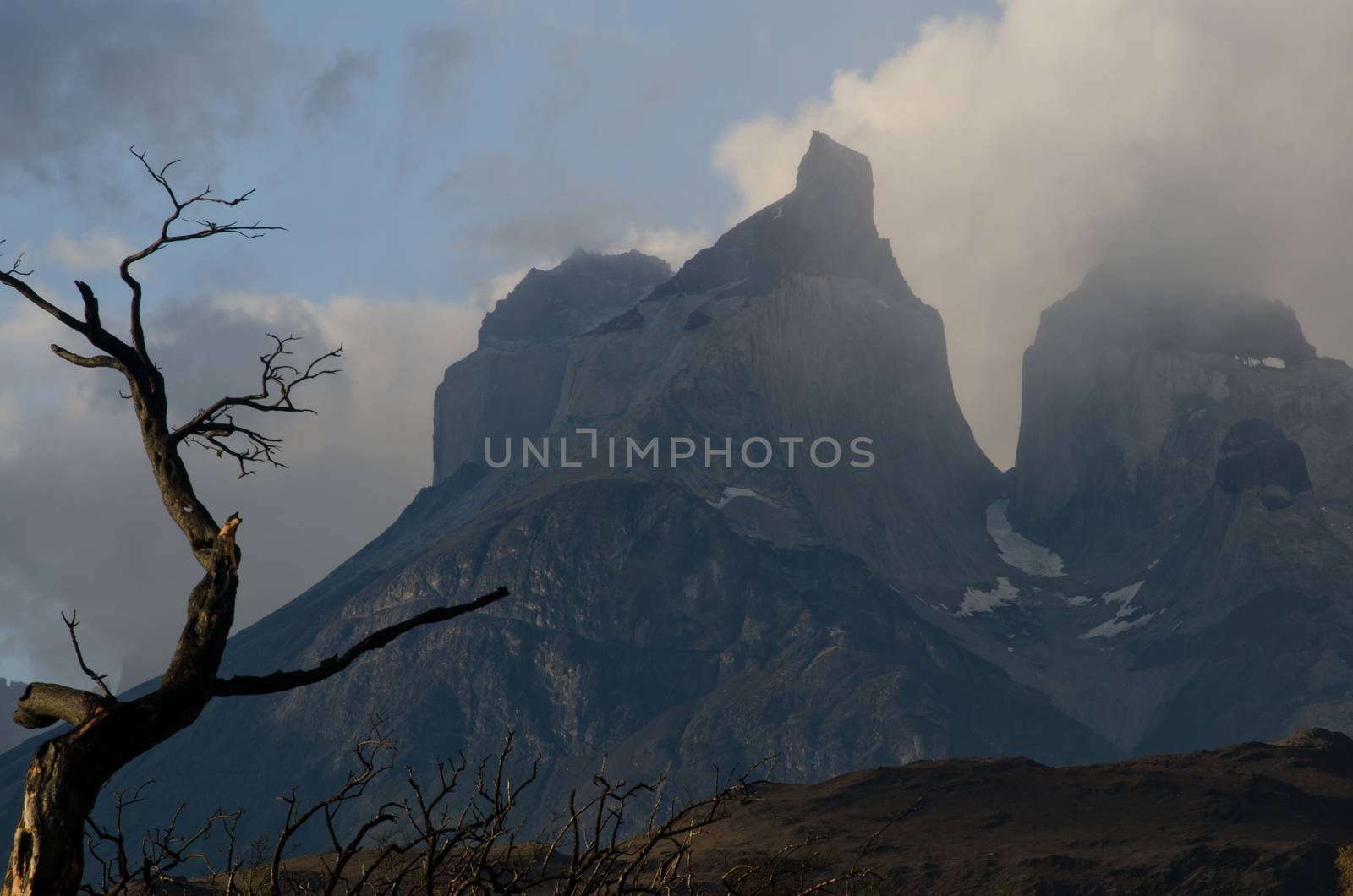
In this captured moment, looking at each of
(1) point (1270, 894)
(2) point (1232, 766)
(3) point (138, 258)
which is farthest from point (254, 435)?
(2) point (1232, 766)

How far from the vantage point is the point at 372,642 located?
7.66 meters

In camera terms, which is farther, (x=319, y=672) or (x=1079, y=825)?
(x=1079, y=825)

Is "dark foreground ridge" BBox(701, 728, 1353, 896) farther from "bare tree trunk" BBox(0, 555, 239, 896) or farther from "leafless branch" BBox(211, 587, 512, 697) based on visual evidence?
"bare tree trunk" BBox(0, 555, 239, 896)

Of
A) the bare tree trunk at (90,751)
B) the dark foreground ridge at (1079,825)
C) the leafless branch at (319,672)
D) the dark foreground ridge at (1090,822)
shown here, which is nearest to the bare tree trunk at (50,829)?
the bare tree trunk at (90,751)

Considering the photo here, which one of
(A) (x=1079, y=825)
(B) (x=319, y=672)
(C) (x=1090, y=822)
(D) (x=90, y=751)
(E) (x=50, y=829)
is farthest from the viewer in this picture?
(A) (x=1079, y=825)

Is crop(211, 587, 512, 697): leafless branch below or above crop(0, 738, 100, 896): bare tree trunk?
above

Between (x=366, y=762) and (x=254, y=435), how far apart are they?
2917mm

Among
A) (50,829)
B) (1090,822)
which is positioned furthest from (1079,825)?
(50,829)

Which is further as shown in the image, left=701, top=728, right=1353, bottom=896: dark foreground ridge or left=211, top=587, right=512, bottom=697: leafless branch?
left=701, top=728, right=1353, bottom=896: dark foreground ridge

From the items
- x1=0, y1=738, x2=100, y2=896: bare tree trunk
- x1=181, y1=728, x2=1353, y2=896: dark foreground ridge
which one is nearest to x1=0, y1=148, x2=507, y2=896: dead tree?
x1=0, y1=738, x2=100, y2=896: bare tree trunk

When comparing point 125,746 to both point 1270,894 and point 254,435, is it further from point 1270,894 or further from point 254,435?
point 1270,894

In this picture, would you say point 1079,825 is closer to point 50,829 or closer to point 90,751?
point 90,751

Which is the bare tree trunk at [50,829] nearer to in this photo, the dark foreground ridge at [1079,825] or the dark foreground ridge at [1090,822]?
the dark foreground ridge at [1079,825]

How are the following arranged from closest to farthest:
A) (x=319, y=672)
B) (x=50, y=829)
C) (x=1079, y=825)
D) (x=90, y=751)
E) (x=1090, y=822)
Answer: (x=50, y=829) < (x=90, y=751) < (x=319, y=672) < (x=1090, y=822) < (x=1079, y=825)
